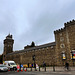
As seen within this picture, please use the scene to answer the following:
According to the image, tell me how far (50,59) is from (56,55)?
2.87m

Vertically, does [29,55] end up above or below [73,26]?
below

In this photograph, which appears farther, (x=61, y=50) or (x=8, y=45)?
(x=8, y=45)

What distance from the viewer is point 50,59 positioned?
31.6m

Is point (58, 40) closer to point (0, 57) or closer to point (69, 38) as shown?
point (69, 38)

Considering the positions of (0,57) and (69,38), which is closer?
(69,38)

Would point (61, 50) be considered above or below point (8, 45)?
below

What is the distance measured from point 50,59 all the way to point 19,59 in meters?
19.8

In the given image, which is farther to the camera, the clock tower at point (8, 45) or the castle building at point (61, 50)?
the clock tower at point (8, 45)

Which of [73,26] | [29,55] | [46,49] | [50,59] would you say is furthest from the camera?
[29,55]

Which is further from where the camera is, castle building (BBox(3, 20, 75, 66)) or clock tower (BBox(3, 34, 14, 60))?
clock tower (BBox(3, 34, 14, 60))

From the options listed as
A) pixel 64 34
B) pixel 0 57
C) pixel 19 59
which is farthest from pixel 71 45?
pixel 0 57

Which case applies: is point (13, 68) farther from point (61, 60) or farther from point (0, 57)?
point (0, 57)

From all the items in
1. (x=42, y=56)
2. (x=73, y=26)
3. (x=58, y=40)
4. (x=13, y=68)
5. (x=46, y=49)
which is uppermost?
(x=73, y=26)

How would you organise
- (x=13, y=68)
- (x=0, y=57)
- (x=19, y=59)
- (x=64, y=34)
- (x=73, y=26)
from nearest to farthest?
(x=13, y=68), (x=73, y=26), (x=64, y=34), (x=19, y=59), (x=0, y=57)
